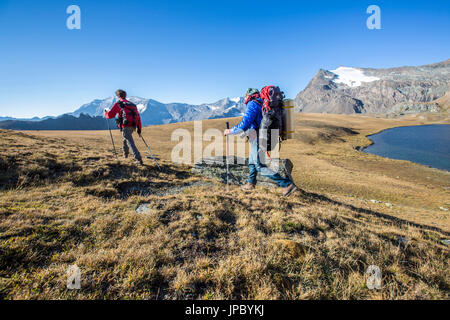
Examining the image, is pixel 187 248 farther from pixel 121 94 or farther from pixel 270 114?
pixel 121 94

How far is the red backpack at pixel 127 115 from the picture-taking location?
32.6 ft

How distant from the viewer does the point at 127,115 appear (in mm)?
10070

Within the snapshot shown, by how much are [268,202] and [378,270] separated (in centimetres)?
395

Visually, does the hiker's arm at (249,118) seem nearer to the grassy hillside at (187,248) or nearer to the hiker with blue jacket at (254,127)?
the hiker with blue jacket at (254,127)

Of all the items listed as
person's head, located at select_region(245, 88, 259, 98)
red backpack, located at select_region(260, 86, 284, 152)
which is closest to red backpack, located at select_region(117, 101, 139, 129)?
person's head, located at select_region(245, 88, 259, 98)

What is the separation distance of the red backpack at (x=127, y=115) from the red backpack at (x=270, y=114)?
740 centimetres

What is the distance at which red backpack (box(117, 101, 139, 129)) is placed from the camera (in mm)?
9938

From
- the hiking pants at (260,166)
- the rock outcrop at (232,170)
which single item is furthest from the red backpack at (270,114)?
the rock outcrop at (232,170)

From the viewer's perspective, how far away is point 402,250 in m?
4.77

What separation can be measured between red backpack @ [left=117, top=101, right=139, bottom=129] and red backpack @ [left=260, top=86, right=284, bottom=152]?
740 cm

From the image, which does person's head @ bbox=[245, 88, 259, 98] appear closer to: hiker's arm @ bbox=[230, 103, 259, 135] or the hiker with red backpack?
hiker's arm @ bbox=[230, 103, 259, 135]

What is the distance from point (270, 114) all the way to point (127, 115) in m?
7.81

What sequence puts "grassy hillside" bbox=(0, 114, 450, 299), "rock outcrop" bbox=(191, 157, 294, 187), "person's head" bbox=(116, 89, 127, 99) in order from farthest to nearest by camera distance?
1. "rock outcrop" bbox=(191, 157, 294, 187)
2. "person's head" bbox=(116, 89, 127, 99)
3. "grassy hillside" bbox=(0, 114, 450, 299)
